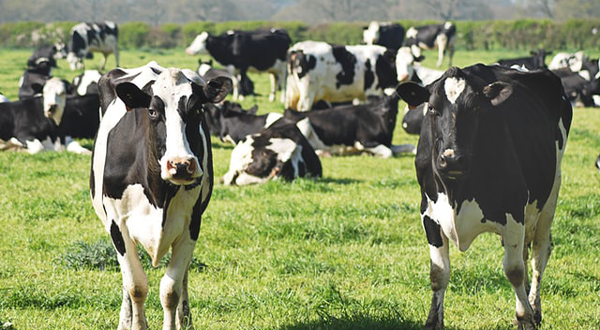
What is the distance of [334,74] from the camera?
1895cm

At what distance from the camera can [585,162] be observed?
13.4 m

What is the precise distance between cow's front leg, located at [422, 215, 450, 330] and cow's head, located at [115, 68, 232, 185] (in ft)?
5.32

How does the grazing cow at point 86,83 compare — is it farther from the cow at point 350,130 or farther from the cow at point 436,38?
the cow at point 436,38

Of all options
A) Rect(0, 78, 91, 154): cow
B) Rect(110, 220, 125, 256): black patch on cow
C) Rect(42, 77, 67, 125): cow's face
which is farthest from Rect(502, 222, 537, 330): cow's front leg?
Rect(42, 77, 67, 125): cow's face

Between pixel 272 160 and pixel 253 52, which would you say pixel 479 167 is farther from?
pixel 253 52

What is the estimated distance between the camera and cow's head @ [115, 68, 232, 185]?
15.0ft

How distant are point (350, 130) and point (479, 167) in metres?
9.57

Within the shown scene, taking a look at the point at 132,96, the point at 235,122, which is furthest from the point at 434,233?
the point at 235,122

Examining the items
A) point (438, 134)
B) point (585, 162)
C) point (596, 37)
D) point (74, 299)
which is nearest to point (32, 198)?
point (74, 299)

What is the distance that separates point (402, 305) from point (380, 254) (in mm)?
1619

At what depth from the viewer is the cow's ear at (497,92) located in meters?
5.18

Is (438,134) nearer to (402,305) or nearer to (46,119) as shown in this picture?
(402,305)

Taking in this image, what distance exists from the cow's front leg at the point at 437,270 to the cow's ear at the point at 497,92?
2.97ft

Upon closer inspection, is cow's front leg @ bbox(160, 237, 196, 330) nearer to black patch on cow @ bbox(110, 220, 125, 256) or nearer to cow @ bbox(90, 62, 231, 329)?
cow @ bbox(90, 62, 231, 329)
